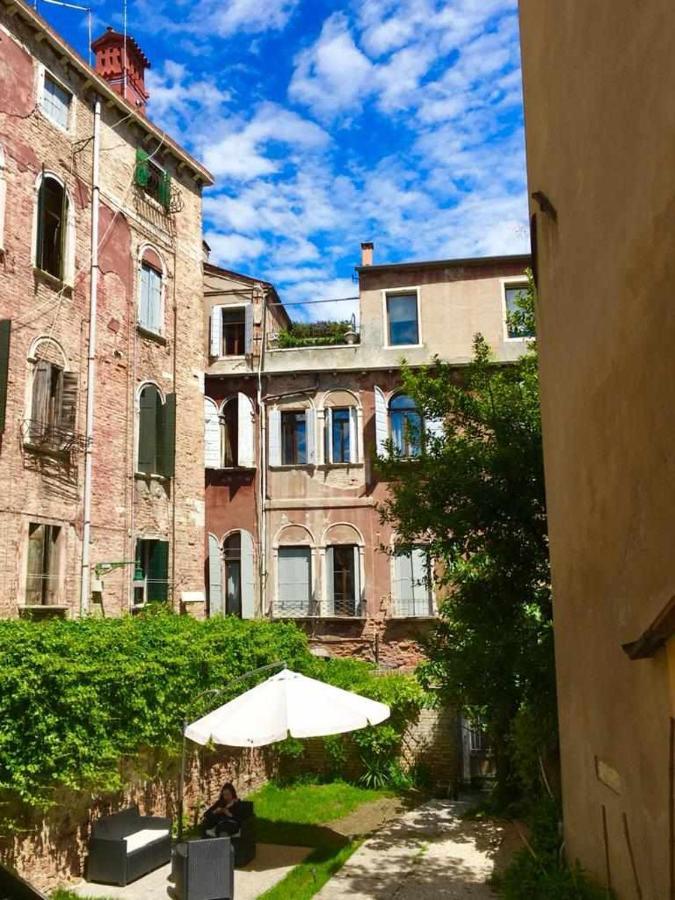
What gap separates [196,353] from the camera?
1973 cm

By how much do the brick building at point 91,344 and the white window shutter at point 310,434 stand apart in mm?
3376

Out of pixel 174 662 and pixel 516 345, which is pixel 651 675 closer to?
pixel 174 662

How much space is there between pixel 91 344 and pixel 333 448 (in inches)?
297

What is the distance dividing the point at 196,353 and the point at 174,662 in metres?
10.3

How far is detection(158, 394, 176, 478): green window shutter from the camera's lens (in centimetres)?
1770

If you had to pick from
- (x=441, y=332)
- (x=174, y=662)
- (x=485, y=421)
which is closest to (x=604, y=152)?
(x=485, y=421)

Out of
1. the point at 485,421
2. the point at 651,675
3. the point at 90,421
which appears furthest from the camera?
the point at 90,421

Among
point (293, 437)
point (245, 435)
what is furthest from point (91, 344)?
point (293, 437)

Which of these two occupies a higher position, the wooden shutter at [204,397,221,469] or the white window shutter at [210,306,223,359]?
the white window shutter at [210,306,223,359]

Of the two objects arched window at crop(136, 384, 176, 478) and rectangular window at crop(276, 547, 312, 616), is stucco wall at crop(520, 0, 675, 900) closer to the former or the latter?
arched window at crop(136, 384, 176, 478)

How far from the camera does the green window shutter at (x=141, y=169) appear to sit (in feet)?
60.1

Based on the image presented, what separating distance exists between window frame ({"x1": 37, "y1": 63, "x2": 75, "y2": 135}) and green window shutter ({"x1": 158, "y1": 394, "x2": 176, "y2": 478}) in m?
5.80

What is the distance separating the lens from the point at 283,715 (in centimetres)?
1057

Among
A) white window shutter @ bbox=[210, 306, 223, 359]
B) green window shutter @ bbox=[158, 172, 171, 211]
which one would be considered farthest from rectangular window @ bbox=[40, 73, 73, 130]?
white window shutter @ bbox=[210, 306, 223, 359]
